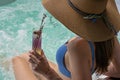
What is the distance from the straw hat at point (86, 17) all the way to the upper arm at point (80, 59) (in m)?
0.09

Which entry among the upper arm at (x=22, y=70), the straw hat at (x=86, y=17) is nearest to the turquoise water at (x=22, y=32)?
the upper arm at (x=22, y=70)

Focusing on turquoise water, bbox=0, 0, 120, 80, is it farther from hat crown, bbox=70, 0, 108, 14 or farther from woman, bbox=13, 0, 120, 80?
hat crown, bbox=70, 0, 108, 14

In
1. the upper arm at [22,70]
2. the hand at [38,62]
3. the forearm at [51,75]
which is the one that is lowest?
the upper arm at [22,70]

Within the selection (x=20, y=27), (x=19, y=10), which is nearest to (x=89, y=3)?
(x=20, y=27)

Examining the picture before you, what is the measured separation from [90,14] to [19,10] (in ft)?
6.22

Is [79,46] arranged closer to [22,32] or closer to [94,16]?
[94,16]

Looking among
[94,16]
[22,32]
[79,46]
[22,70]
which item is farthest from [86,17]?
[22,32]

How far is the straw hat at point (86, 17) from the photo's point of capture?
1.25m

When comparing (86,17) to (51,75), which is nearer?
(86,17)

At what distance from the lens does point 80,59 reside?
1334 millimetres

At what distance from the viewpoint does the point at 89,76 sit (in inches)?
53.1

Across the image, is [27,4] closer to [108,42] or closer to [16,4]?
[16,4]

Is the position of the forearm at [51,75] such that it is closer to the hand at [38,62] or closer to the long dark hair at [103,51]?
the hand at [38,62]

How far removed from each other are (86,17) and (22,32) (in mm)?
1552
